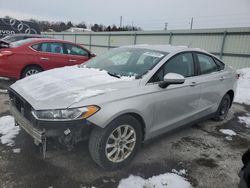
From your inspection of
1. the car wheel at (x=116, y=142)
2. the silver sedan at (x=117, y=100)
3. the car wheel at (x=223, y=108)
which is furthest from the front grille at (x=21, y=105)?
the car wheel at (x=223, y=108)

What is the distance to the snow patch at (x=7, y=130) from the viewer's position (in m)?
3.43

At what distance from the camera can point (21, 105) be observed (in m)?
2.94

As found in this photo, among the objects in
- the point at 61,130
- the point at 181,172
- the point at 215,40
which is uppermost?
the point at 215,40

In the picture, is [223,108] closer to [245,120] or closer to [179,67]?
[245,120]

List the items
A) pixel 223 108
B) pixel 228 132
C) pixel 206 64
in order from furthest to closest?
pixel 223 108, pixel 228 132, pixel 206 64

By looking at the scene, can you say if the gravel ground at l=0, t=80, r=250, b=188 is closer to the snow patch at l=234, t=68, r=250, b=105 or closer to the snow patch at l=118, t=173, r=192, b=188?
the snow patch at l=118, t=173, r=192, b=188

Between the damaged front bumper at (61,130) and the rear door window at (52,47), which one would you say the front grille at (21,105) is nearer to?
the damaged front bumper at (61,130)

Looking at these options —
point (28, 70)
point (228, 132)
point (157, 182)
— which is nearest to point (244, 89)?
point (228, 132)

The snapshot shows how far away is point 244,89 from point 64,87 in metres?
7.64

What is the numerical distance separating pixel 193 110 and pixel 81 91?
2131 millimetres

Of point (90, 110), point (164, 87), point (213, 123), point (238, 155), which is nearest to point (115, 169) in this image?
point (90, 110)

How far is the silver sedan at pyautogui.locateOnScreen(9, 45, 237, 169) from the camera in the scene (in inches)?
97.4

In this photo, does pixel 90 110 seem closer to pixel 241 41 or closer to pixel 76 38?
pixel 241 41

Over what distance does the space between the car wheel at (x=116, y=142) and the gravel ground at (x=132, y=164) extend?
156mm
